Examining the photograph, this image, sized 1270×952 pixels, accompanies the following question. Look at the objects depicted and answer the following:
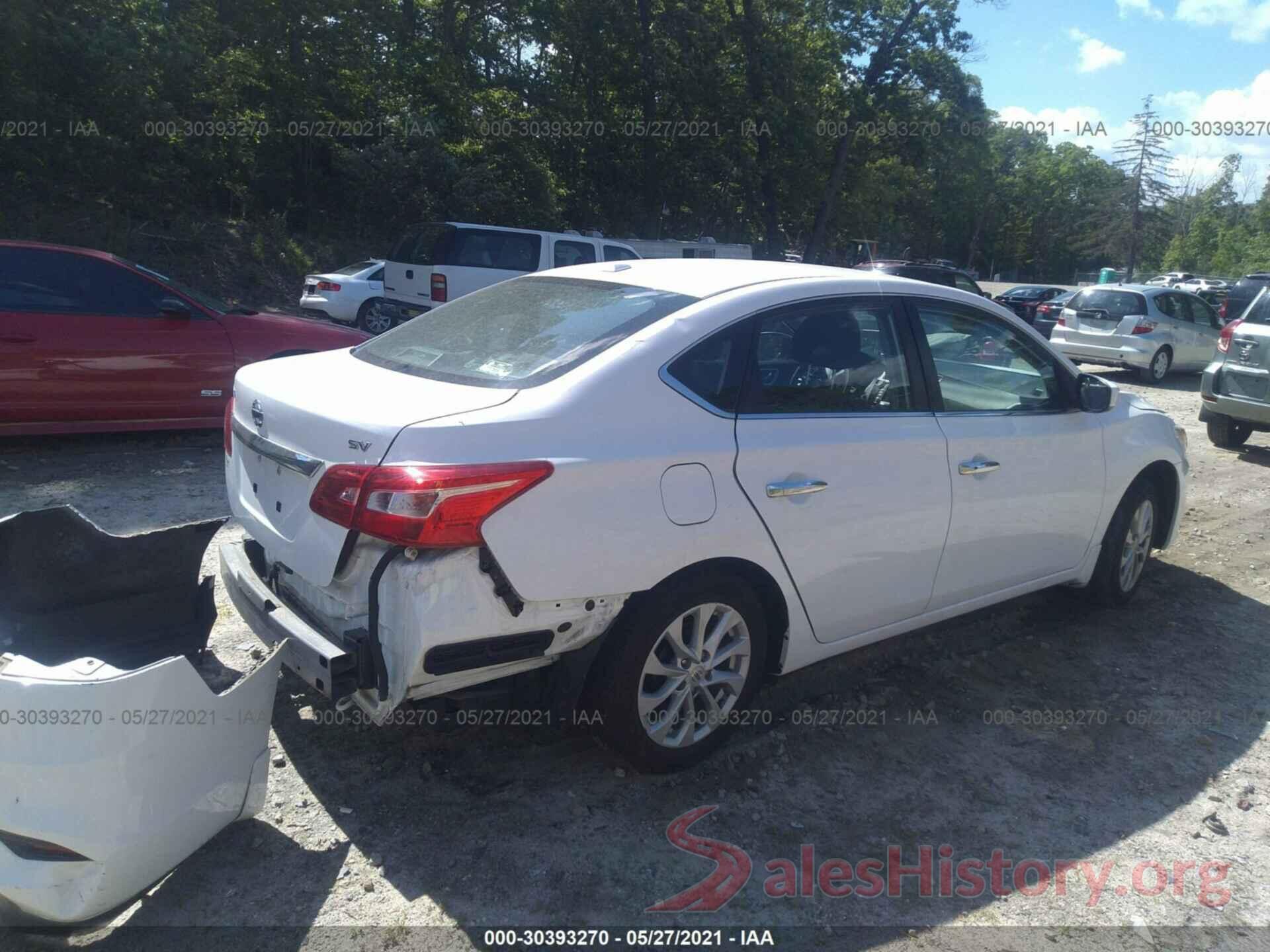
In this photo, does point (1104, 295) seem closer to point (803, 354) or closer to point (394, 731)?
point (803, 354)

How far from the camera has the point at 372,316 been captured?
655 inches

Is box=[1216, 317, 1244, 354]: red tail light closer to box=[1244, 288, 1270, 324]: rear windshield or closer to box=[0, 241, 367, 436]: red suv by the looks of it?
box=[1244, 288, 1270, 324]: rear windshield

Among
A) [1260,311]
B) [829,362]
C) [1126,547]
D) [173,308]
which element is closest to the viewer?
[829,362]

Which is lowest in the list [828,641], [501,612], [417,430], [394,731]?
[394,731]

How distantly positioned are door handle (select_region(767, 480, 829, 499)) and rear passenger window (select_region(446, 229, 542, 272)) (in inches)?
445

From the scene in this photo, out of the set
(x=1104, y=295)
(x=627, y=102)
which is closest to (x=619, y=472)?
(x=1104, y=295)

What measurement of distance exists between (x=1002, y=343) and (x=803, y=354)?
1.37 metres

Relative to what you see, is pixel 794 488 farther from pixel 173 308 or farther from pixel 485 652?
pixel 173 308

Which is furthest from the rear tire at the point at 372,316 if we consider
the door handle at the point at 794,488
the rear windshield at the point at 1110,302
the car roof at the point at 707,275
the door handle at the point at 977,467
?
the door handle at the point at 794,488

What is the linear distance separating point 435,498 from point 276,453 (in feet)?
2.72

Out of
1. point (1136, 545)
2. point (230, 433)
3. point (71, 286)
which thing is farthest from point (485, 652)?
point (71, 286)

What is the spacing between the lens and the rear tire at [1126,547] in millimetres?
5223

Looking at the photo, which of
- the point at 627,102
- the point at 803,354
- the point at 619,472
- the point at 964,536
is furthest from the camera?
the point at 627,102

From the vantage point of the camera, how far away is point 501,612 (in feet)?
9.62
